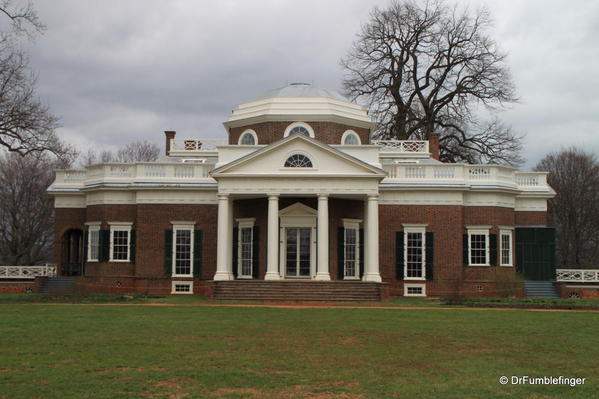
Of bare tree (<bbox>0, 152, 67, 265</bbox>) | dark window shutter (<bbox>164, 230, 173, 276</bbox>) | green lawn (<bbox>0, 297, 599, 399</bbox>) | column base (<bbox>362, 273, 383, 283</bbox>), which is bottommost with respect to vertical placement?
green lawn (<bbox>0, 297, 599, 399</bbox>)

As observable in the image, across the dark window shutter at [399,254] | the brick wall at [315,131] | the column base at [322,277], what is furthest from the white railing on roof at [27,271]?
the dark window shutter at [399,254]

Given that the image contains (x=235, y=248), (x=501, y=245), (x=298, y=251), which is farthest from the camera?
(x=235, y=248)

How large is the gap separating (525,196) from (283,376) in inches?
1180

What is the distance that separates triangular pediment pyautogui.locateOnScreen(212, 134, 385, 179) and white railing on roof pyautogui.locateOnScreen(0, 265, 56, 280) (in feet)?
40.6

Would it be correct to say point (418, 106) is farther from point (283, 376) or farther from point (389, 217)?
point (283, 376)

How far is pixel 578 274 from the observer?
1592 inches

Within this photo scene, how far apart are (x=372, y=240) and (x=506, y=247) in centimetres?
845

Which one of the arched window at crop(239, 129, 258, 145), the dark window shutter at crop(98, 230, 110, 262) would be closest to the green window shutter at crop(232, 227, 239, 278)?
the arched window at crop(239, 129, 258, 145)

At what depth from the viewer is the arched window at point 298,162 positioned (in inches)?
1373

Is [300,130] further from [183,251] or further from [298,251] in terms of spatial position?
[183,251]

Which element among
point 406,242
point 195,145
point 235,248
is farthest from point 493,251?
point 195,145

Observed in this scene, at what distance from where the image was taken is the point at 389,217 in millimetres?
38000

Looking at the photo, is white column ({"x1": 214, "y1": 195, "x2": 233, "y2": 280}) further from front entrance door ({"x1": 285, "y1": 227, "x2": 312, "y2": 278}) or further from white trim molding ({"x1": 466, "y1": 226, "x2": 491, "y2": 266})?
white trim molding ({"x1": 466, "y1": 226, "x2": 491, "y2": 266})

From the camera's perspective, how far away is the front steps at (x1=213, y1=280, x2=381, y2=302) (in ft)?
105
